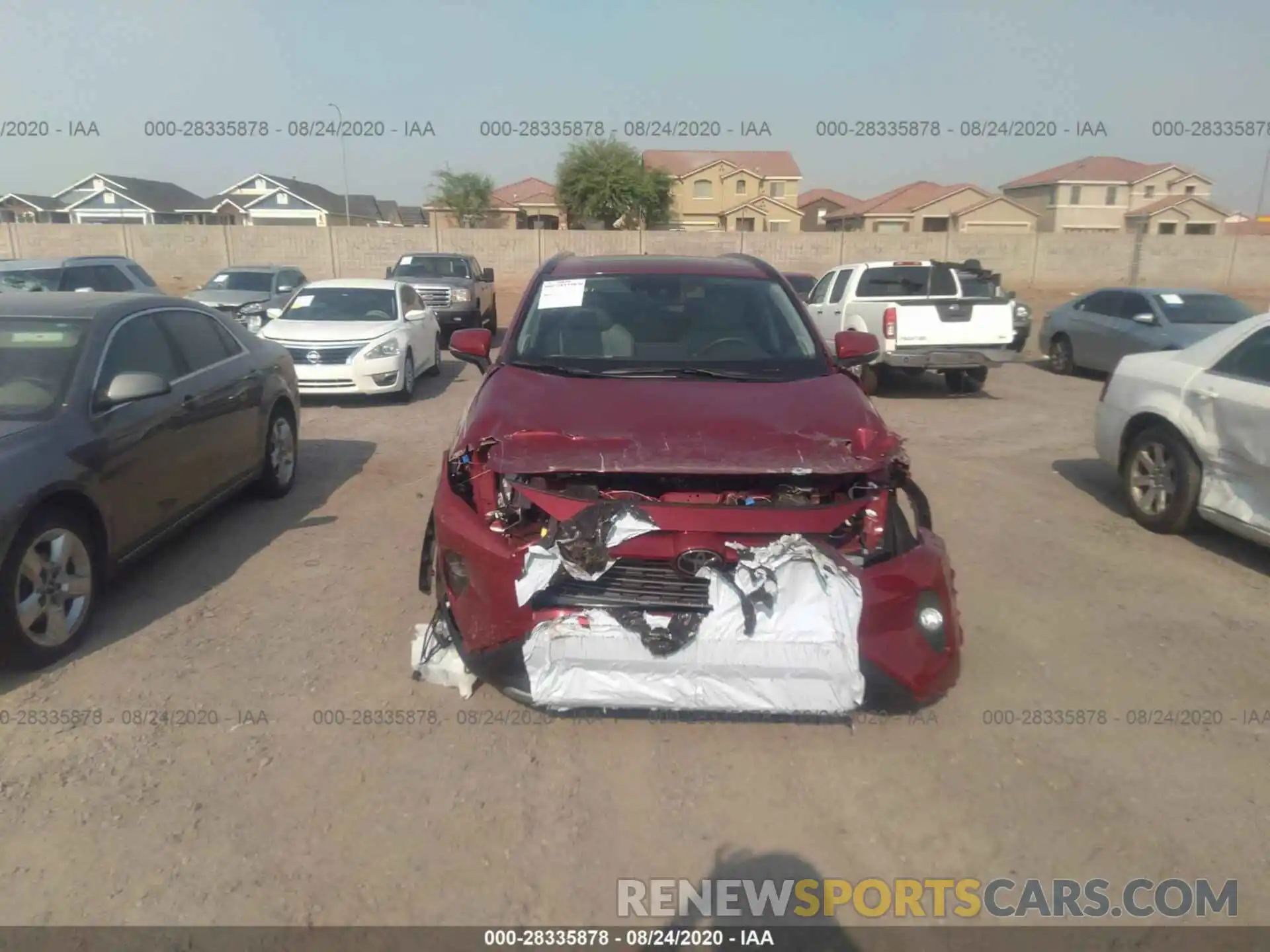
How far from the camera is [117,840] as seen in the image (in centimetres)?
298

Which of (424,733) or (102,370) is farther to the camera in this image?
(102,370)

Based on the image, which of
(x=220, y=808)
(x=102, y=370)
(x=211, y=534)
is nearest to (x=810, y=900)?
(x=220, y=808)

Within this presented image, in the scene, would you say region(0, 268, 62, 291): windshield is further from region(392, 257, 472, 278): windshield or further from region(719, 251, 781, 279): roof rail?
region(719, 251, 781, 279): roof rail

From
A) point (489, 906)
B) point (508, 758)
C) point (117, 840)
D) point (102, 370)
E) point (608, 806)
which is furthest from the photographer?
point (102, 370)

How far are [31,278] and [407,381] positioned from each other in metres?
5.29

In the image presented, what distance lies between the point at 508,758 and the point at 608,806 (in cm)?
48

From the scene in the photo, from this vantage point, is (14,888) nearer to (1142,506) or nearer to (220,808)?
(220,808)

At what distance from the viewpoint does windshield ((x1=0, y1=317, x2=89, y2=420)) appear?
439 centimetres

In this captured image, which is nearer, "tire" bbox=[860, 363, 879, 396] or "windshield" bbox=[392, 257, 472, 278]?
"tire" bbox=[860, 363, 879, 396]

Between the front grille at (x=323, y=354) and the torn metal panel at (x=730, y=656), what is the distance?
8.28m

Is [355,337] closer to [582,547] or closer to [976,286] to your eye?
[582,547]

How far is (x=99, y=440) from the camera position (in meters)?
4.46

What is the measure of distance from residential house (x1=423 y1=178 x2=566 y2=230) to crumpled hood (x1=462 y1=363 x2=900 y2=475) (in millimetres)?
60940

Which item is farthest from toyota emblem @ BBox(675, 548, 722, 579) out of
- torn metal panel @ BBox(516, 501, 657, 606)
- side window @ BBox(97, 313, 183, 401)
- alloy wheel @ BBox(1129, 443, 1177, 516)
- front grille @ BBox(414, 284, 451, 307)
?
front grille @ BBox(414, 284, 451, 307)
